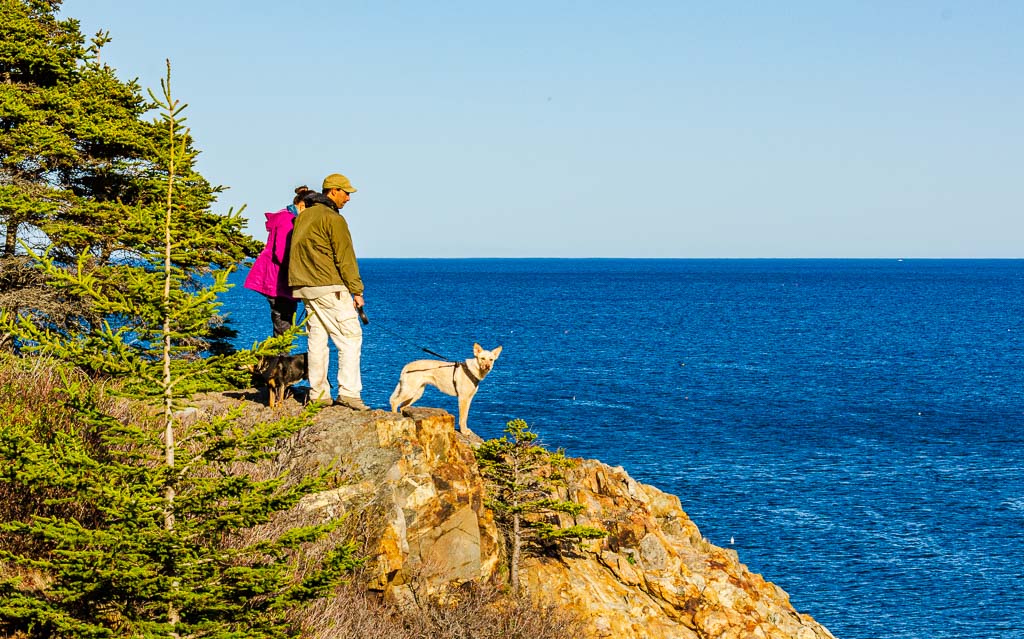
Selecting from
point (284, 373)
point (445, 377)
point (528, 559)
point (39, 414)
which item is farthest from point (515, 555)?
point (39, 414)

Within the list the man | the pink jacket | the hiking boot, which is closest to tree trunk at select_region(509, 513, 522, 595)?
the hiking boot

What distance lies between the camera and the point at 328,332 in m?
11.2

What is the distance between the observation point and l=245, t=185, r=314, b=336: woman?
12.4 metres

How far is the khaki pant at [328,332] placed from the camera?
36.3 ft

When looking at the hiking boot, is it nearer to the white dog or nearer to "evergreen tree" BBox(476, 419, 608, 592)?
the white dog

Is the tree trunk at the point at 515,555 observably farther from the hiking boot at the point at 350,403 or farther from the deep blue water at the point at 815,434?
the deep blue water at the point at 815,434

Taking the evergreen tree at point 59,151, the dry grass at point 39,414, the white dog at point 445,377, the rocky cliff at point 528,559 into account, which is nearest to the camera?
the dry grass at point 39,414

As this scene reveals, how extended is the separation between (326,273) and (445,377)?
3.36 meters

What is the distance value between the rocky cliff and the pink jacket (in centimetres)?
159

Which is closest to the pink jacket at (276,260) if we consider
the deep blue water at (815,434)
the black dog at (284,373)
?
the black dog at (284,373)

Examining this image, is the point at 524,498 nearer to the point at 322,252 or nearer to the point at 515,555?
the point at 515,555

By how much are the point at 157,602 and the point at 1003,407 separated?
6946cm

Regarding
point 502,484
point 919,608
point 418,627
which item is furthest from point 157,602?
point 919,608

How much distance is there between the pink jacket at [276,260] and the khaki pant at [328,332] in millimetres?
1439
